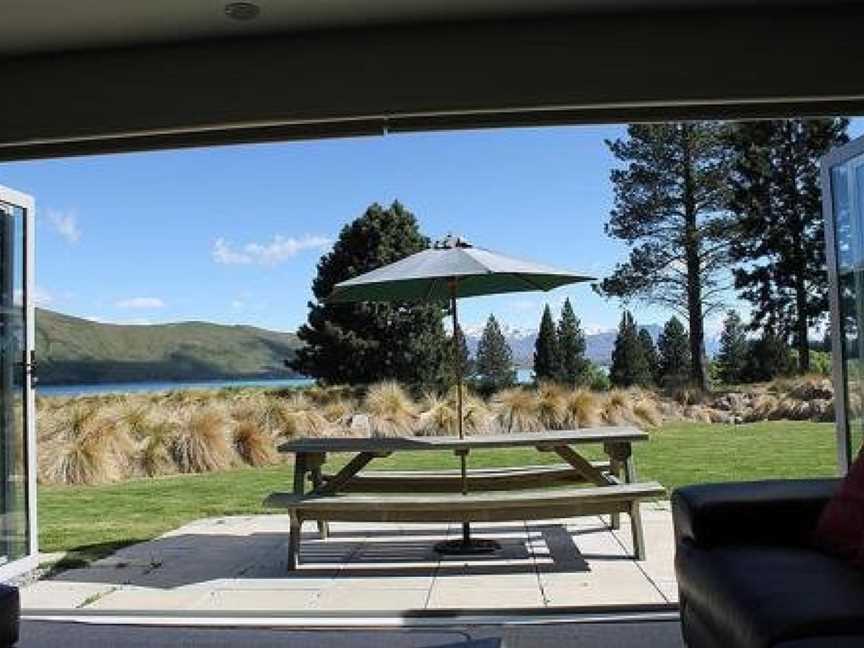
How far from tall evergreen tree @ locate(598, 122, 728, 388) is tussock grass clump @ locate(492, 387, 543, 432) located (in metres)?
9.61

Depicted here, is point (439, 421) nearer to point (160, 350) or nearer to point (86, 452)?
point (86, 452)

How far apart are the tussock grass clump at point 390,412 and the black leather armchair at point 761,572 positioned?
319 inches

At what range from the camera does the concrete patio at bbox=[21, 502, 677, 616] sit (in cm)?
418

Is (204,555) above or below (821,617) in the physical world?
below

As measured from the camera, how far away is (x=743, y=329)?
70.0 feet

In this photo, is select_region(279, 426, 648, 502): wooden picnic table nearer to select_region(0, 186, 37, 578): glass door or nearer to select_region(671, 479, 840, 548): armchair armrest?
select_region(0, 186, 37, 578): glass door

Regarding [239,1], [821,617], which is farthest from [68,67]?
[821,617]

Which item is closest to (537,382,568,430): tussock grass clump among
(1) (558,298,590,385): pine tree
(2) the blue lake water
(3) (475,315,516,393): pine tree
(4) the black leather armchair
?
(2) the blue lake water

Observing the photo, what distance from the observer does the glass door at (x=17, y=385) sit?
4789mm

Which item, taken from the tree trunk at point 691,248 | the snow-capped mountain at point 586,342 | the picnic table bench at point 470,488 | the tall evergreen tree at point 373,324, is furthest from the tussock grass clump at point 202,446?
the snow-capped mountain at point 586,342

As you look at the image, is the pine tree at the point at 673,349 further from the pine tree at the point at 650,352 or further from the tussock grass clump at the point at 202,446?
the tussock grass clump at the point at 202,446

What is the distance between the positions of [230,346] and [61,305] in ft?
28.2

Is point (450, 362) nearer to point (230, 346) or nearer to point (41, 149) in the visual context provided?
point (41, 149)

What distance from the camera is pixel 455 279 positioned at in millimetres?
5980
